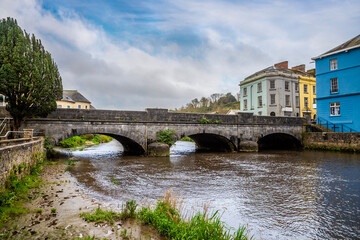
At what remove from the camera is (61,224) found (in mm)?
4785

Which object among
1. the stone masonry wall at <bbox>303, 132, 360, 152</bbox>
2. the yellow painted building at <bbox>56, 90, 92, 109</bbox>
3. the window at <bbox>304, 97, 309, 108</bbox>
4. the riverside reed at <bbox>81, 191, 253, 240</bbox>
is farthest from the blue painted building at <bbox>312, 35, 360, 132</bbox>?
the yellow painted building at <bbox>56, 90, 92, 109</bbox>

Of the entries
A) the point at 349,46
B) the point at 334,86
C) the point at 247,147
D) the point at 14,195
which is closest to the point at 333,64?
the point at 349,46

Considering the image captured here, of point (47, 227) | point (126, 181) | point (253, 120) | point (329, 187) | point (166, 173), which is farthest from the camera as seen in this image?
point (253, 120)

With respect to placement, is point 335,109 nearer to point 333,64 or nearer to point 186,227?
point 333,64

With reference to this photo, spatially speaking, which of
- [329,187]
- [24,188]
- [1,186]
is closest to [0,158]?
[1,186]

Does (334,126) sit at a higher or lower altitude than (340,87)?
lower

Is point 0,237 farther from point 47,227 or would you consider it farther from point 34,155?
point 34,155

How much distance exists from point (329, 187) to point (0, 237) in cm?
1014

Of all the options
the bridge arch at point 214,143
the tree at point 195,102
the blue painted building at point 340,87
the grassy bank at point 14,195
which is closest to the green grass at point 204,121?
the bridge arch at point 214,143

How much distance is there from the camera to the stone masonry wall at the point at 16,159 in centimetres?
587

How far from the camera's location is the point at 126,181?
9523mm

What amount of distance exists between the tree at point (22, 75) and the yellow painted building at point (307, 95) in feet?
116

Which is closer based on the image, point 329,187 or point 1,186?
point 1,186

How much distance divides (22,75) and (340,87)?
2860cm
